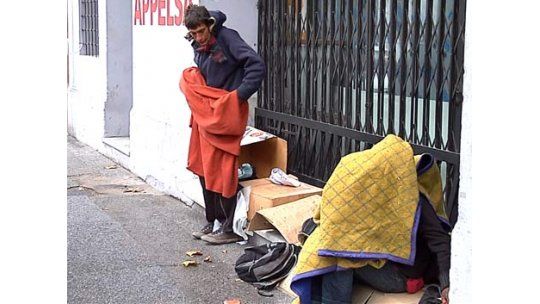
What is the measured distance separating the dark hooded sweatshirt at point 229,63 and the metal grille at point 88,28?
503 centimetres

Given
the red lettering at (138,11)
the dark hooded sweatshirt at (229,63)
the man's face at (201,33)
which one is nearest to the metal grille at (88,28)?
the red lettering at (138,11)

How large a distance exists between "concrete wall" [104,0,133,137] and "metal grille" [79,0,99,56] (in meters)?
0.72

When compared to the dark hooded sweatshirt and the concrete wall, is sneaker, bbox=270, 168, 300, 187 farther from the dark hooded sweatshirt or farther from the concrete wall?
the concrete wall

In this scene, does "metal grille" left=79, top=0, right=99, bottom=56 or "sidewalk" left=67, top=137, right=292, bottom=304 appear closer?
"sidewalk" left=67, top=137, right=292, bottom=304

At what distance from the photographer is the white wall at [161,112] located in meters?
7.83

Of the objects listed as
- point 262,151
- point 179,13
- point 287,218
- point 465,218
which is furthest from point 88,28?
point 465,218

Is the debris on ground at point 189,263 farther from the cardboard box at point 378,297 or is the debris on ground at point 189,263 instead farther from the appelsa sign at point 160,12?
the appelsa sign at point 160,12

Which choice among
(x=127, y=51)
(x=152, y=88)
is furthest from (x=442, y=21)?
(x=127, y=51)

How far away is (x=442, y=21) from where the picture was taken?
203 inches

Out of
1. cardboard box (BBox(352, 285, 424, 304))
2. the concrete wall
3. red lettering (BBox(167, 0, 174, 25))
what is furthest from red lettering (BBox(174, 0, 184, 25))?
cardboard box (BBox(352, 285, 424, 304))

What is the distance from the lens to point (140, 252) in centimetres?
643

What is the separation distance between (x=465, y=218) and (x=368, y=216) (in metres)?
0.73

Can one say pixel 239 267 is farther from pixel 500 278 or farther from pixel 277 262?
pixel 500 278

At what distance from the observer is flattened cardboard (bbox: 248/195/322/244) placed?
576cm
